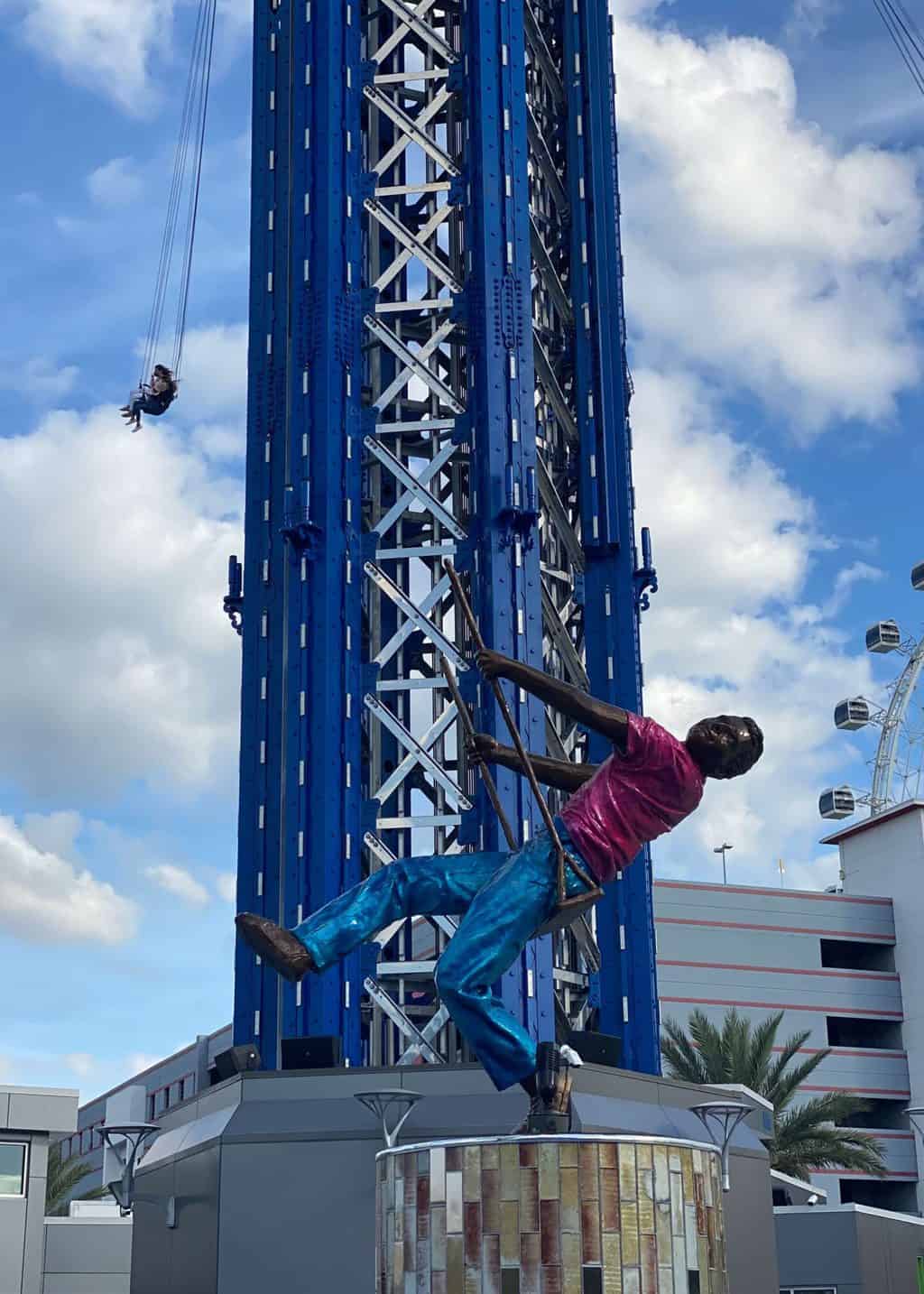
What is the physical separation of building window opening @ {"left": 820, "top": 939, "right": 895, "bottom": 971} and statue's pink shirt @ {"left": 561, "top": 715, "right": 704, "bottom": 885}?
2201 inches

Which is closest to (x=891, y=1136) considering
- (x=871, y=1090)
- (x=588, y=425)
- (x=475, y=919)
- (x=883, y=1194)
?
(x=871, y=1090)

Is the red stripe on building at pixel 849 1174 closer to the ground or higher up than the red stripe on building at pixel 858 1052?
closer to the ground

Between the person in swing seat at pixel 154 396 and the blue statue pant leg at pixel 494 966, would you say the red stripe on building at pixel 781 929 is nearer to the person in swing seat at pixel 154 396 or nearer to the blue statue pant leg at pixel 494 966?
the person in swing seat at pixel 154 396

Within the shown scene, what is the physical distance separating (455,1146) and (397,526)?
13859mm

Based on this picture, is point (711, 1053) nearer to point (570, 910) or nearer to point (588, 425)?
point (588, 425)

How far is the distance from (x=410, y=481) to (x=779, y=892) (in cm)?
4501

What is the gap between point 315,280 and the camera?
71.8 feet

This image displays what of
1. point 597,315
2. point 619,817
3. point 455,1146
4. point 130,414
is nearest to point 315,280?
point 597,315

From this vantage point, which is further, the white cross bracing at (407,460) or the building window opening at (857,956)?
the building window opening at (857,956)

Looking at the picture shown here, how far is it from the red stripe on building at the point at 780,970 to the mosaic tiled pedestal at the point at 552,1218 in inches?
2026

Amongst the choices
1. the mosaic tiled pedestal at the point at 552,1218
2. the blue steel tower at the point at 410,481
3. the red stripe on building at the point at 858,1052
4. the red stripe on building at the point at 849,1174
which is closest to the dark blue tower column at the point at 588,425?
the blue steel tower at the point at 410,481

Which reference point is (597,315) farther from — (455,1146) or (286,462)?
(455,1146)

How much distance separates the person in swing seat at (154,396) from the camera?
27234 mm

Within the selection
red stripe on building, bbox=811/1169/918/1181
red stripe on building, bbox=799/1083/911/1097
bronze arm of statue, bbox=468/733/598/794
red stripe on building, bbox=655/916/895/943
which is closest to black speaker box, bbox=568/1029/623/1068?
bronze arm of statue, bbox=468/733/598/794
